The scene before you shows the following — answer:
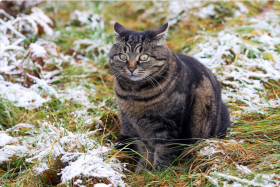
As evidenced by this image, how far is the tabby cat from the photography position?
2041 millimetres

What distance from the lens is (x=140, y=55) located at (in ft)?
6.68

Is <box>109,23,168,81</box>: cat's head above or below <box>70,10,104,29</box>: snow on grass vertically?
below

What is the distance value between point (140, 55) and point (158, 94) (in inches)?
12.7

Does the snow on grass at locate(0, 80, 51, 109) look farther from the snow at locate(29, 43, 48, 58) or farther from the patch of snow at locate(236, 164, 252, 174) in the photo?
the patch of snow at locate(236, 164, 252, 174)

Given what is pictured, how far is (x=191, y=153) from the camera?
A: 6.78 feet

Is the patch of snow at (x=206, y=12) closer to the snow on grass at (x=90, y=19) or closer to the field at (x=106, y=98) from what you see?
the field at (x=106, y=98)

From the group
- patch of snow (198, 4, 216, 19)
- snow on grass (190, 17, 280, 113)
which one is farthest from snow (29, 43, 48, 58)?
patch of snow (198, 4, 216, 19)

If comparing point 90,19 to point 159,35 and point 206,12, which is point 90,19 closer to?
point 206,12

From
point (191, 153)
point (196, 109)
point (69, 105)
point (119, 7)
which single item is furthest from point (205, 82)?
point (119, 7)

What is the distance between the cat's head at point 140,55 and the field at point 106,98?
0.57 metres

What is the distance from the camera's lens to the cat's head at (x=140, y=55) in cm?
201

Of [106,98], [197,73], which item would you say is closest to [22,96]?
[106,98]

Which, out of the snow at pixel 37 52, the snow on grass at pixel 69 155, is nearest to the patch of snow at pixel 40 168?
the snow on grass at pixel 69 155

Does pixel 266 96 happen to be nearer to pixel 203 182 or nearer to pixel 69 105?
pixel 203 182
